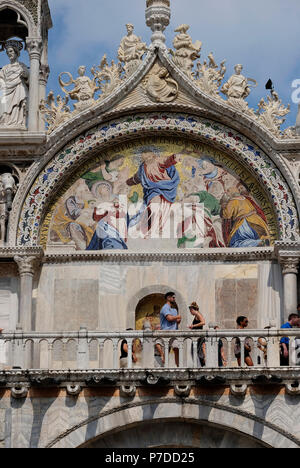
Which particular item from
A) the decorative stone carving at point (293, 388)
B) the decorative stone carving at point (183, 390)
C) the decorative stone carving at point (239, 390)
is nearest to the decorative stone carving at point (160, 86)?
the decorative stone carving at point (183, 390)

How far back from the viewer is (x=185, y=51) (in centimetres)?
2619

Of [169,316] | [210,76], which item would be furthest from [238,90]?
[169,316]

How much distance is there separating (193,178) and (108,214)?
142 cm

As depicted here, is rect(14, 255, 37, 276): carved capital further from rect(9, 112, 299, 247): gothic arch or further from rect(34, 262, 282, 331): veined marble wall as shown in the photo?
rect(34, 262, 282, 331): veined marble wall

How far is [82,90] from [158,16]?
1.72 metres

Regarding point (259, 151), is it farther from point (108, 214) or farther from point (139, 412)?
point (139, 412)

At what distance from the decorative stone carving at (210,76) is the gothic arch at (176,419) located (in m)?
5.30

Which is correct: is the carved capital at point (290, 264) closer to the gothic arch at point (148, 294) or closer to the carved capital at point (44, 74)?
the gothic arch at point (148, 294)

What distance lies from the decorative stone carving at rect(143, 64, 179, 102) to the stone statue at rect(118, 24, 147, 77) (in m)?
0.28

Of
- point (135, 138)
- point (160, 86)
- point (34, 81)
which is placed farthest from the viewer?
point (34, 81)

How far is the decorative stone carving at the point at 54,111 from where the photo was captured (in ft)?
85.2

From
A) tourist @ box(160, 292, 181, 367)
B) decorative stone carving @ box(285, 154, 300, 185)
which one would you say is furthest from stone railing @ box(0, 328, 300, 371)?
decorative stone carving @ box(285, 154, 300, 185)

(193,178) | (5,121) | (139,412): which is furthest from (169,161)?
(139,412)

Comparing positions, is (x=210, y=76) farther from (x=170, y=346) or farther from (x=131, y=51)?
(x=170, y=346)
